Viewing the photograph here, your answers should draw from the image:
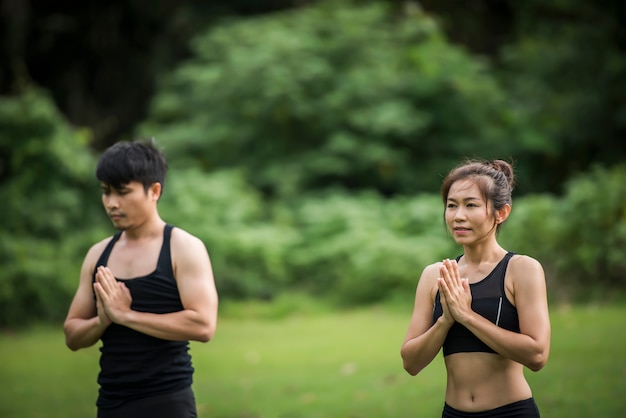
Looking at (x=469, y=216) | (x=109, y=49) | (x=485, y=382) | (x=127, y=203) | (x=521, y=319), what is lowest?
(x=485, y=382)

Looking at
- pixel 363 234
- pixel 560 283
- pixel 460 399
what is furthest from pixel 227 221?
pixel 460 399

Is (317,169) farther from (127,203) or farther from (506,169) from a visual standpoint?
(506,169)

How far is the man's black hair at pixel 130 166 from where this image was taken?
3475 mm

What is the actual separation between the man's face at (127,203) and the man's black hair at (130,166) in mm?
23

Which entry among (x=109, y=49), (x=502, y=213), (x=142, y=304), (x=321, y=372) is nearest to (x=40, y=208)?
(x=321, y=372)

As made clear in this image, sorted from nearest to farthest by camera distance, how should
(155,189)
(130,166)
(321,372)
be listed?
(130,166) < (155,189) < (321,372)

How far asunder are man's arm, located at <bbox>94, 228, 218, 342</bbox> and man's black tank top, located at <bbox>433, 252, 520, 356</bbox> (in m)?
0.98

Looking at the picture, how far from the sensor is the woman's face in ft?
10.1

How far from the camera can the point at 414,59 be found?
15.6m

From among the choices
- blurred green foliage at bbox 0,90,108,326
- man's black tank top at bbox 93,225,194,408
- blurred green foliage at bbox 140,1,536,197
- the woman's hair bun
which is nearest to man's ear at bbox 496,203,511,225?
the woman's hair bun

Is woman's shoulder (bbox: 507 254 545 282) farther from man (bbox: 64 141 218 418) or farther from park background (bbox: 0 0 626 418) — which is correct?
park background (bbox: 0 0 626 418)

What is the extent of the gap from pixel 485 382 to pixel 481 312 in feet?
0.86

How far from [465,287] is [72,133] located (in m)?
10.5

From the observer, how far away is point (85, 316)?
3.56m
